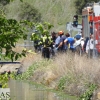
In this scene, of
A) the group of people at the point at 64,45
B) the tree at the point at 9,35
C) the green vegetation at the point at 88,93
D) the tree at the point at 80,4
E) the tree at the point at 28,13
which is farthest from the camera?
the tree at the point at 80,4

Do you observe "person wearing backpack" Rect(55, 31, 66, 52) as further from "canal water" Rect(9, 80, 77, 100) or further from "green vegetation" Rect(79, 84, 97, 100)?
"green vegetation" Rect(79, 84, 97, 100)

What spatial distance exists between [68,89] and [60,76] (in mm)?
1561

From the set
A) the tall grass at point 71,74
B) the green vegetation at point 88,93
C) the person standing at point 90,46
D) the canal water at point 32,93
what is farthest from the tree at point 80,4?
the green vegetation at point 88,93

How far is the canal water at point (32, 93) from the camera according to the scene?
15.4m

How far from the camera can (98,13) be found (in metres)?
27.5

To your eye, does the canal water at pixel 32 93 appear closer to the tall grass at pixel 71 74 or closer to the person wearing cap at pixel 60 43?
the tall grass at pixel 71 74

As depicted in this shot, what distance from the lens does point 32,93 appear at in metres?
16.7

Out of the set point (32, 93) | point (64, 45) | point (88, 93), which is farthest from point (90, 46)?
point (88, 93)

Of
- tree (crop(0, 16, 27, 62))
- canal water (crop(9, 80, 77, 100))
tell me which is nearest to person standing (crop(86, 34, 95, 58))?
canal water (crop(9, 80, 77, 100))

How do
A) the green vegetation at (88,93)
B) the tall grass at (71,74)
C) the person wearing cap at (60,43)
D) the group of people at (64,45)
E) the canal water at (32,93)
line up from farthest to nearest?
the person wearing cap at (60,43) < the group of people at (64,45) < the canal water at (32,93) < the tall grass at (71,74) < the green vegetation at (88,93)

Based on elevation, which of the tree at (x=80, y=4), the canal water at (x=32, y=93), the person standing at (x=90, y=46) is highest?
the tree at (x=80, y=4)

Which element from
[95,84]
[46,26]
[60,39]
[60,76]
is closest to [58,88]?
[60,76]

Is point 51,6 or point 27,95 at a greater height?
point 51,6

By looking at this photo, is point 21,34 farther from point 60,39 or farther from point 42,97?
point 60,39
